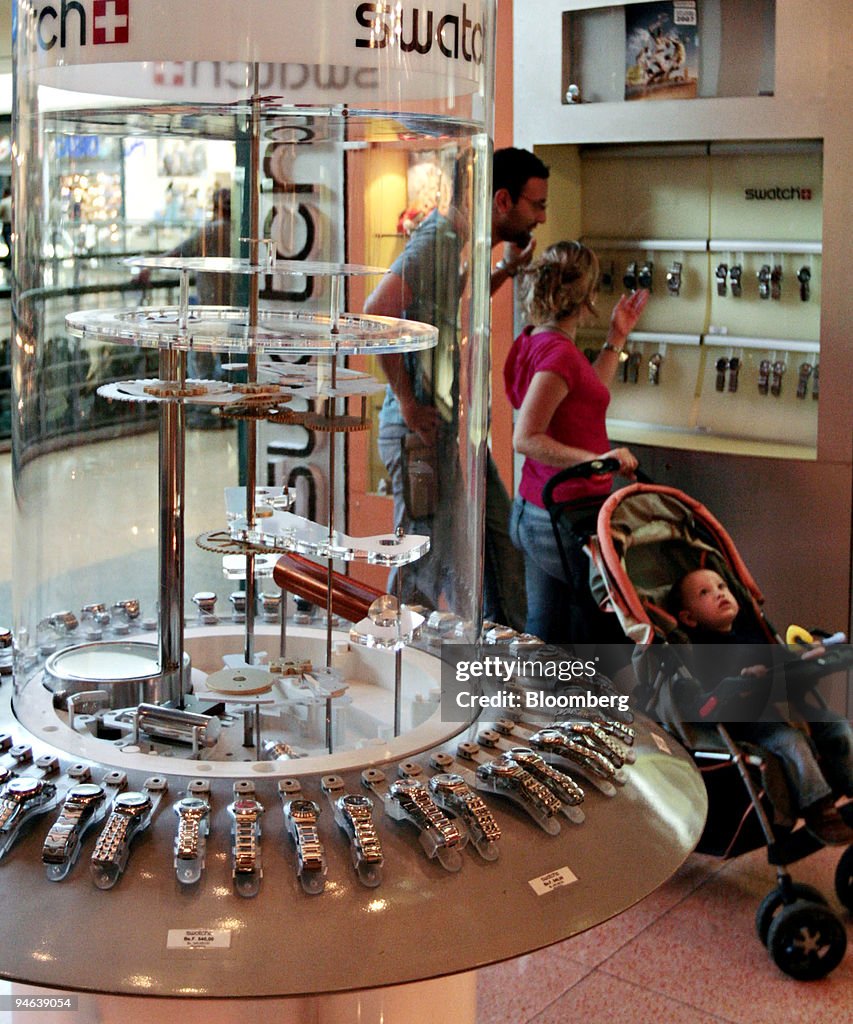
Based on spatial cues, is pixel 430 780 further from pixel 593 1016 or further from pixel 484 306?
pixel 593 1016

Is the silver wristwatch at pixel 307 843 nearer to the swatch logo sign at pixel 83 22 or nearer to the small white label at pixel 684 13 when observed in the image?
the swatch logo sign at pixel 83 22

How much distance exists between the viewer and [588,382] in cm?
389

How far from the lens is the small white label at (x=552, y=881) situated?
1325 mm

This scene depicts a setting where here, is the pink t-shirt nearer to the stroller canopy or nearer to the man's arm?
the stroller canopy

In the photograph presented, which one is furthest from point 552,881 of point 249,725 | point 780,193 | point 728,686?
point 780,193

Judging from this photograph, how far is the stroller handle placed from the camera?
352cm

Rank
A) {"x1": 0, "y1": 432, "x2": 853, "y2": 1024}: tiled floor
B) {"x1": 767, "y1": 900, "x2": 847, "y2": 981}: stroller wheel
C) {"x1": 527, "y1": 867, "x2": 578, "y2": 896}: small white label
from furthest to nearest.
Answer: {"x1": 767, "y1": 900, "x2": 847, "y2": 981}: stroller wheel → {"x1": 0, "y1": 432, "x2": 853, "y2": 1024}: tiled floor → {"x1": 527, "y1": 867, "x2": 578, "y2": 896}: small white label

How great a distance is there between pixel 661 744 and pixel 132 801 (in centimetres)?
67

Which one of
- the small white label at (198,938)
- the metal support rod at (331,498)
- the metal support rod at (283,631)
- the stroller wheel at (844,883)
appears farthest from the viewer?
the stroller wheel at (844,883)

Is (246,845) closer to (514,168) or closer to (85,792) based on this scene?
(85,792)

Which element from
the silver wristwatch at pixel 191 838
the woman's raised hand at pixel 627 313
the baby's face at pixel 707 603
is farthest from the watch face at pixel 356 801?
the woman's raised hand at pixel 627 313

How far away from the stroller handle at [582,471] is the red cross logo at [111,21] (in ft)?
7.50

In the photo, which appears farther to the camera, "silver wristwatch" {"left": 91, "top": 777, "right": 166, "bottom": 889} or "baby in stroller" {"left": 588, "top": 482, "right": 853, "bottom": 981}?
"baby in stroller" {"left": 588, "top": 482, "right": 853, "bottom": 981}

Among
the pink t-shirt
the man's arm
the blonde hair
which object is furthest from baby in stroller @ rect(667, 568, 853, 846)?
the man's arm
